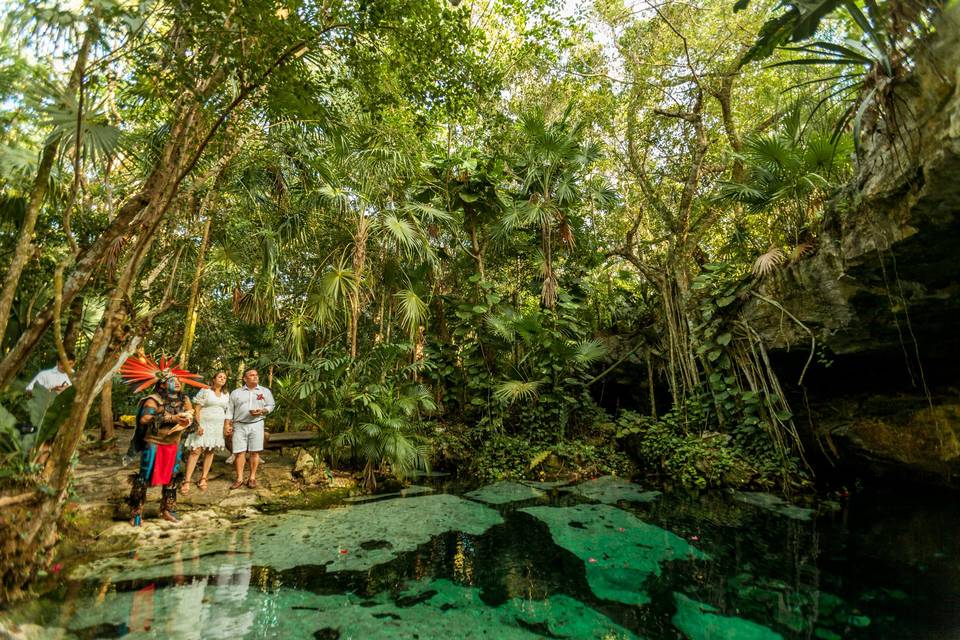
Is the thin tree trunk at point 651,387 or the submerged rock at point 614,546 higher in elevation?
the thin tree trunk at point 651,387

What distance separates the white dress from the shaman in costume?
35.2 inches

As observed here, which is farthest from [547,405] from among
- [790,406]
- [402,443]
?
[790,406]

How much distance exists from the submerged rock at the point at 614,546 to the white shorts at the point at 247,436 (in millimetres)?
3118

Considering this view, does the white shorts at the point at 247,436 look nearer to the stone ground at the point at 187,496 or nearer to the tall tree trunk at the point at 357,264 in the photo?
the stone ground at the point at 187,496

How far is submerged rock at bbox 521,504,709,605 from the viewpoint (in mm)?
3250

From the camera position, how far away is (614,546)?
13.0 feet

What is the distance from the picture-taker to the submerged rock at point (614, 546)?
3250 mm

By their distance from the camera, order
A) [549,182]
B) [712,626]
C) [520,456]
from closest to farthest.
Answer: [712,626]
[520,456]
[549,182]

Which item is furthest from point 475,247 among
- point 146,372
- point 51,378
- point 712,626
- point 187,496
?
point 712,626

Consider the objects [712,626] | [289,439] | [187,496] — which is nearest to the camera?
[712,626]

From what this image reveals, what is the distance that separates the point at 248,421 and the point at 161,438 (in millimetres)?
1223

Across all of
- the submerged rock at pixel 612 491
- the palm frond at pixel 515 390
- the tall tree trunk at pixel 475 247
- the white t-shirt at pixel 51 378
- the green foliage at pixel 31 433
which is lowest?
the submerged rock at pixel 612 491

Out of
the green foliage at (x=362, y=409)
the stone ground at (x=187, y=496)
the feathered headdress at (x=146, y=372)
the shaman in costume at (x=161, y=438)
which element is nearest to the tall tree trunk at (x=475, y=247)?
the green foliage at (x=362, y=409)

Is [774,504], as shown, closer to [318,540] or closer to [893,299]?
[893,299]
